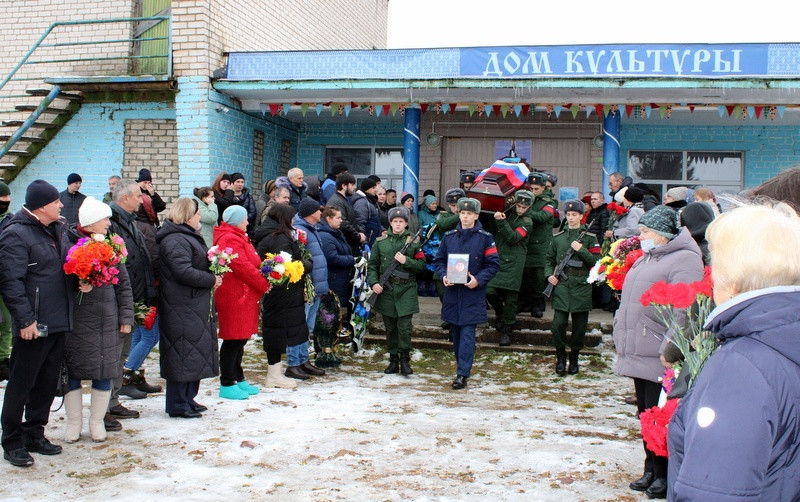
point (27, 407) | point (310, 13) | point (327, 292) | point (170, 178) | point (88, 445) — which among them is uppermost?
point (310, 13)

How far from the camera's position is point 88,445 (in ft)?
16.3

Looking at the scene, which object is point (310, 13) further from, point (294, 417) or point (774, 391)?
point (774, 391)

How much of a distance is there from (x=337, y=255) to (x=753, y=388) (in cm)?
629

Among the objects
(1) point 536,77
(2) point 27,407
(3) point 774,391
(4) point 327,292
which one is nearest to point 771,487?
(3) point 774,391

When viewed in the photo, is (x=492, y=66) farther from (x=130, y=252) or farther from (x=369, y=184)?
A: (x=130, y=252)

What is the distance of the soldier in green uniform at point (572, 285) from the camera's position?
7371 millimetres

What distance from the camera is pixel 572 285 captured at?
739cm

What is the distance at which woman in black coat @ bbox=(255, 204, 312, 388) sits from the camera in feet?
22.2

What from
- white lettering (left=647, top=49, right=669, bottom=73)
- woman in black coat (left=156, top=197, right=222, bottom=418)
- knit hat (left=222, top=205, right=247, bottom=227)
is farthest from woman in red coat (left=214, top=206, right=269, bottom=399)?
white lettering (left=647, top=49, right=669, bottom=73)

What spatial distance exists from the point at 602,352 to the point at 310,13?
9581 mm

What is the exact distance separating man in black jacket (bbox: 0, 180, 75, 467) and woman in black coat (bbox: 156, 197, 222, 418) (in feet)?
3.05

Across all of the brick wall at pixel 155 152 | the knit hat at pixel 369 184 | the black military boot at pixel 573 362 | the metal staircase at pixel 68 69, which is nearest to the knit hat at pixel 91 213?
the black military boot at pixel 573 362

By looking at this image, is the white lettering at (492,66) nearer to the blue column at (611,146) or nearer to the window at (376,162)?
the blue column at (611,146)

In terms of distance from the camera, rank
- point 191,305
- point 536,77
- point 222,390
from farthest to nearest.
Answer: point 536,77
point 222,390
point 191,305
